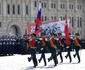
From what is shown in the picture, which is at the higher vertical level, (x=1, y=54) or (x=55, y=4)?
(x=55, y=4)

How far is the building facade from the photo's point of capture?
181 ft

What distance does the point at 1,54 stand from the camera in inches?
1182

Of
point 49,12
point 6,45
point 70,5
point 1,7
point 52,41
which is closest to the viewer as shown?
point 52,41

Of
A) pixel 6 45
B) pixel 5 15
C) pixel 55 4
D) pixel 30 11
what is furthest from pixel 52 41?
pixel 55 4

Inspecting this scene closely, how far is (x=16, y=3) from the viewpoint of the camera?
5734 centimetres

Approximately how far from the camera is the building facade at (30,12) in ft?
181

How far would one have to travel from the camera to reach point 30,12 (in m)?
58.9

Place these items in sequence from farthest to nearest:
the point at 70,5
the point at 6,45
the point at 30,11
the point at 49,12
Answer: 1. the point at 70,5
2. the point at 49,12
3. the point at 30,11
4. the point at 6,45

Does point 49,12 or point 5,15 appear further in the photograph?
point 49,12

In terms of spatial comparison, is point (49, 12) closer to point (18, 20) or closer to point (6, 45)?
point (18, 20)

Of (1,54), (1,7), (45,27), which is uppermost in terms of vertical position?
(1,7)

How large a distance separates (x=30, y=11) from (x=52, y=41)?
39.7 metres

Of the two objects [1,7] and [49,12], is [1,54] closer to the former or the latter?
[1,7]

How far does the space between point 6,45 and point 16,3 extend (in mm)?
28075
